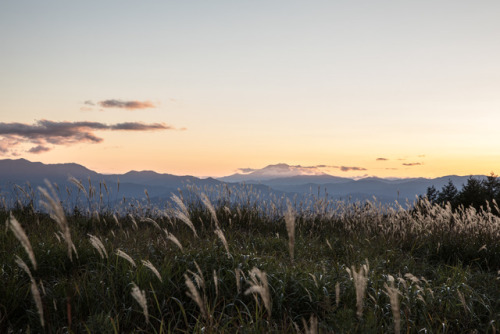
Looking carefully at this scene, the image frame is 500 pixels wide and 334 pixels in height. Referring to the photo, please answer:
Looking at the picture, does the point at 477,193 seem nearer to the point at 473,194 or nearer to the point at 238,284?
the point at 473,194

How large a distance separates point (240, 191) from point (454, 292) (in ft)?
19.4

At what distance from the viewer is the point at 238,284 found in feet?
8.84

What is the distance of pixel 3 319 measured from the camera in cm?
355

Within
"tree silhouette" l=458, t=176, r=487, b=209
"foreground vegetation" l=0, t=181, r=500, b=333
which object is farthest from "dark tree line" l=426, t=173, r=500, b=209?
"foreground vegetation" l=0, t=181, r=500, b=333

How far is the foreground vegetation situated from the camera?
10.3 ft

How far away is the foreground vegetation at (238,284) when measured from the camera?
10.3 feet

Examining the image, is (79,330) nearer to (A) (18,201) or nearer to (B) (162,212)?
(B) (162,212)

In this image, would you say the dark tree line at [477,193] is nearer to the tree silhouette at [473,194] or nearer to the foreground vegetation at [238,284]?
the tree silhouette at [473,194]

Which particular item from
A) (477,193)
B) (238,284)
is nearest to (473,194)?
(477,193)

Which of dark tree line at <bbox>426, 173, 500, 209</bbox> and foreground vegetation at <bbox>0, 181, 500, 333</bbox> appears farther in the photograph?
dark tree line at <bbox>426, 173, 500, 209</bbox>

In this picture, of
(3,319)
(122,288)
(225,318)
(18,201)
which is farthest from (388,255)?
(18,201)

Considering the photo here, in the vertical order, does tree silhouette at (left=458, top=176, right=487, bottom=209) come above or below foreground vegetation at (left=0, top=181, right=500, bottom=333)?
above

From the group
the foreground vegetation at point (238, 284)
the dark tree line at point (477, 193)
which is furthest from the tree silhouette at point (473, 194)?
the foreground vegetation at point (238, 284)

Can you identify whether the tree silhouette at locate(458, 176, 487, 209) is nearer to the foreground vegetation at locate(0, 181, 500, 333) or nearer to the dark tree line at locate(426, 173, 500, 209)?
the dark tree line at locate(426, 173, 500, 209)
